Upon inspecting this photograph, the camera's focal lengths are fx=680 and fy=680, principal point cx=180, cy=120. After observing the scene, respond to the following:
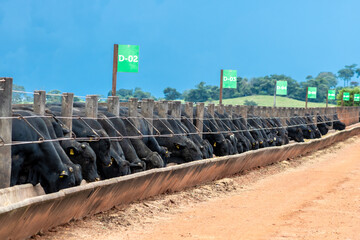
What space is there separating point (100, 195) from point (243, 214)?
238 cm

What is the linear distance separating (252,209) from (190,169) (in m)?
2.07

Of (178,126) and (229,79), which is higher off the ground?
(229,79)

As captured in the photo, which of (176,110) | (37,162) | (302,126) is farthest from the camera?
(302,126)

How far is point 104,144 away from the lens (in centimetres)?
1257

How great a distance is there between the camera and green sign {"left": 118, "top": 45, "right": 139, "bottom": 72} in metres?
16.7

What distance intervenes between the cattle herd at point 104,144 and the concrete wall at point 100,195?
89 centimetres

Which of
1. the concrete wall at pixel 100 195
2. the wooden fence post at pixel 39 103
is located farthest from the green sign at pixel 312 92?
the wooden fence post at pixel 39 103

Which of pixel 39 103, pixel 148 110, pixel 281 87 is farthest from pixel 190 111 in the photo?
pixel 281 87

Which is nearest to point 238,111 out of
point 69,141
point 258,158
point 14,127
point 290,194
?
point 258,158

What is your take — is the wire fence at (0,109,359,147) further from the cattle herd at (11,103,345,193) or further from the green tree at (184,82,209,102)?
the green tree at (184,82,209,102)

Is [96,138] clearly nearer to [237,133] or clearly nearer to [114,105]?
[114,105]

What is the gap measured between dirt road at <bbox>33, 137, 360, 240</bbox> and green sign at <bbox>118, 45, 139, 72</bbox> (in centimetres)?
385

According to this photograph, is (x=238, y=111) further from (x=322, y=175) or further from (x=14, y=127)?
(x=14, y=127)

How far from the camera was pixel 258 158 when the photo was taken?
57.5ft
